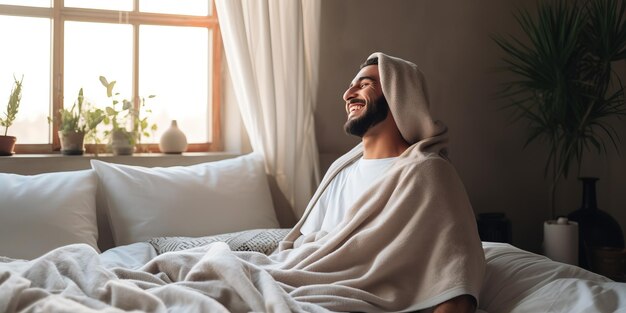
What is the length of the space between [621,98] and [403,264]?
2.62 metres

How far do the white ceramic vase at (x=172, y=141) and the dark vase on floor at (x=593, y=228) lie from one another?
82.8 inches

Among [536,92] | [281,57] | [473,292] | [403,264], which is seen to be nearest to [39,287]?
[403,264]

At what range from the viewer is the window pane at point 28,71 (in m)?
3.51

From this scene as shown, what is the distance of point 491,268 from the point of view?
2447 millimetres

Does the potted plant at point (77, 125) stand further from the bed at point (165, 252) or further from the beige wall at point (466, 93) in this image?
the beige wall at point (466, 93)

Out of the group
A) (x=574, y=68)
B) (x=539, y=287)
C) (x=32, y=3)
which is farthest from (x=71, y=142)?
(x=574, y=68)

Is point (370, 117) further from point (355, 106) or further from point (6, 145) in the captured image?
point (6, 145)

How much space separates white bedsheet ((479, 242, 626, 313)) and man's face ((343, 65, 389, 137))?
2.06 ft

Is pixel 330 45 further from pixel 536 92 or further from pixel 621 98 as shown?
pixel 621 98

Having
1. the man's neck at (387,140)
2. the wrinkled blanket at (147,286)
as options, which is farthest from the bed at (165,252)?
the man's neck at (387,140)

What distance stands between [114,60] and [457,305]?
93.4 inches

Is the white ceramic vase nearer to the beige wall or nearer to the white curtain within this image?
the white curtain

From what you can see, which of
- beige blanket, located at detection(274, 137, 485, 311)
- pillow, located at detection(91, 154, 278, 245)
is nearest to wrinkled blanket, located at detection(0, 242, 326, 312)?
beige blanket, located at detection(274, 137, 485, 311)

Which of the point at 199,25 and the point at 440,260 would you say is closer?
the point at 440,260
